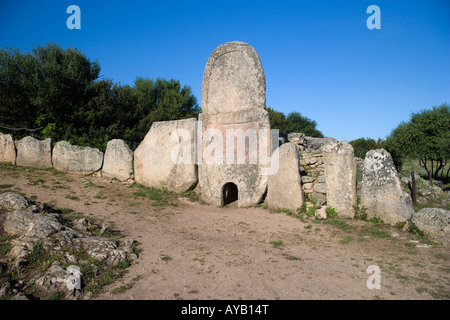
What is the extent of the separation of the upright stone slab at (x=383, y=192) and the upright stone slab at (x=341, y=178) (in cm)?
30

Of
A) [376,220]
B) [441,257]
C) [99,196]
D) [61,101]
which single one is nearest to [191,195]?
[99,196]

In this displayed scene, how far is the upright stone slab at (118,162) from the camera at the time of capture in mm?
11039

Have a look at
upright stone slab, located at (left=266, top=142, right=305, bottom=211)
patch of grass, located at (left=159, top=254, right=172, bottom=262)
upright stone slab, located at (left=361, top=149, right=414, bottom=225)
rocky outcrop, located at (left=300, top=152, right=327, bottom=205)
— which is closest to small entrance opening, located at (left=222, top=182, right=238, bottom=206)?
upright stone slab, located at (left=266, top=142, right=305, bottom=211)

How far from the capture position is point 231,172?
30.1ft

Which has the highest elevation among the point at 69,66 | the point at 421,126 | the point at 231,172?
the point at 69,66

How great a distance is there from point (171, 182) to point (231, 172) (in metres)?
2.36

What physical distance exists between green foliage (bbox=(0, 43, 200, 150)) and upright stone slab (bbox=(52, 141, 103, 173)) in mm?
1564

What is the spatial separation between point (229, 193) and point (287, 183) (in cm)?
244

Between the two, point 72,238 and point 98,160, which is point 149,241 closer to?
point 72,238

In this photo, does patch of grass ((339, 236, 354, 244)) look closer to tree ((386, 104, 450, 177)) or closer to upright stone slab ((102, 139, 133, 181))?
upright stone slab ((102, 139, 133, 181))

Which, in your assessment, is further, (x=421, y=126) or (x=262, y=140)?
(x=421, y=126)

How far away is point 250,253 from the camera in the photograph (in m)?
5.39

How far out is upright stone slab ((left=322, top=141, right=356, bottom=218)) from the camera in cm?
748
